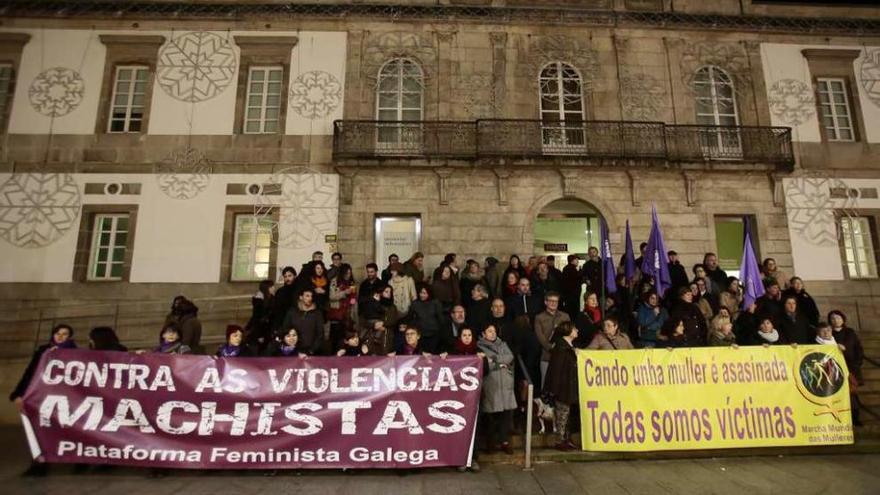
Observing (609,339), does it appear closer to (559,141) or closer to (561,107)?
(559,141)

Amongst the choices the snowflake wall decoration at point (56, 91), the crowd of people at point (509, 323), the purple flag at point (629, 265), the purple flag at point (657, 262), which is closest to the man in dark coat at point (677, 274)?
the crowd of people at point (509, 323)

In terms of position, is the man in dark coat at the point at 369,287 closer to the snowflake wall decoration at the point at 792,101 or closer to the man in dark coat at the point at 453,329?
the man in dark coat at the point at 453,329

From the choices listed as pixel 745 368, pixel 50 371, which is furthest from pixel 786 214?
pixel 50 371

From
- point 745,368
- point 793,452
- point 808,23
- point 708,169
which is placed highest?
point 808,23

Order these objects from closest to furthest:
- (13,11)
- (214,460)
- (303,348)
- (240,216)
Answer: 1. (214,460)
2. (303,348)
3. (240,216)
4. (13,11)

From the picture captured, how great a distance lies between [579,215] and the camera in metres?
12.5

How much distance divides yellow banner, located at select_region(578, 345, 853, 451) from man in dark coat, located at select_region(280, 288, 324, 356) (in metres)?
3.59

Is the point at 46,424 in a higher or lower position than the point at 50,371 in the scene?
lower

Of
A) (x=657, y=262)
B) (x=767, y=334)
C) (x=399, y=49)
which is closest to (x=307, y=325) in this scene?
(x=657, y=262)

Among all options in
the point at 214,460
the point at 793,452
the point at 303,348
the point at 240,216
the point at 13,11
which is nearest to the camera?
the point at 214,460

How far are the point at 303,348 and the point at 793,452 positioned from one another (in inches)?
260

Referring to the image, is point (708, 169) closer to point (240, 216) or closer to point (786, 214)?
point (786, 214)

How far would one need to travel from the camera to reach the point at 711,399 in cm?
599

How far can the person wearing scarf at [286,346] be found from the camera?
20.2 feet
